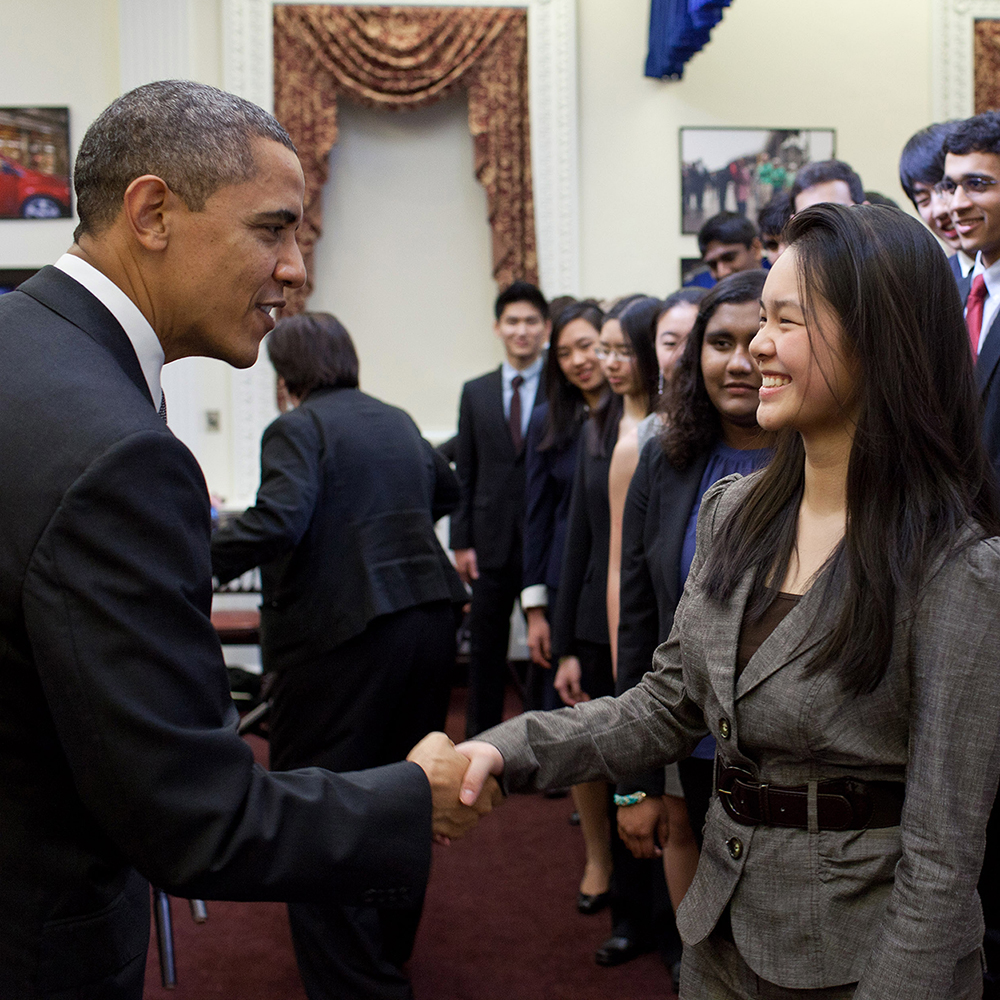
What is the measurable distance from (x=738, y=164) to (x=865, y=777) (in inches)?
240

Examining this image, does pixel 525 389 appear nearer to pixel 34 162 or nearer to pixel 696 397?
pixel 696 397

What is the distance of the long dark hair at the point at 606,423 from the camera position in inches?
127

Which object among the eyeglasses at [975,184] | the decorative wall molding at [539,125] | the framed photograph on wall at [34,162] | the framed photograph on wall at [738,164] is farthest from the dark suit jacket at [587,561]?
the framed photograph on wall at [34,162]

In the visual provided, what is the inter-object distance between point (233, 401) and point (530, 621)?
11.1 feet

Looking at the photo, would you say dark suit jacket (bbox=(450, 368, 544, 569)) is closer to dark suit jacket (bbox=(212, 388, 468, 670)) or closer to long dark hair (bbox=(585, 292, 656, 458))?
long dark hair (bbox=(585, 292, 656, 458))

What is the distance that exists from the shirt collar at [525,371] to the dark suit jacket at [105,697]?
368 centimetres

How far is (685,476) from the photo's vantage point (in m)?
2.30

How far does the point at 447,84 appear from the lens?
21.7 ft

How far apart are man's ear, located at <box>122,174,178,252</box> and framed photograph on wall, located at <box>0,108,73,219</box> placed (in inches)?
231

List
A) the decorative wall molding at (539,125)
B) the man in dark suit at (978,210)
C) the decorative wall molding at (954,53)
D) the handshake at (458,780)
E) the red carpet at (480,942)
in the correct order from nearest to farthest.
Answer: the handshake at (458,780) → the man in dark suit at (978,210) → the red carpet at (480,942) → the decorative wall molding at (539,125) → the decorative wall molding at (954,53)

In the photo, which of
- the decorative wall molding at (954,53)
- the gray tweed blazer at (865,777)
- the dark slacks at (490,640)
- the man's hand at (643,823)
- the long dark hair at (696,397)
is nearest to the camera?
the gray tweed blazer at (865,777)

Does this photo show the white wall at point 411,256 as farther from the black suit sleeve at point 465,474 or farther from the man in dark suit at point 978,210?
the man in dark suit at point 978,210

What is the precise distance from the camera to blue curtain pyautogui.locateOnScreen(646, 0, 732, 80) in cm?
540

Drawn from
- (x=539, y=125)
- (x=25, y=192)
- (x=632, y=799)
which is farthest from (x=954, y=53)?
(x=632, y=799)
